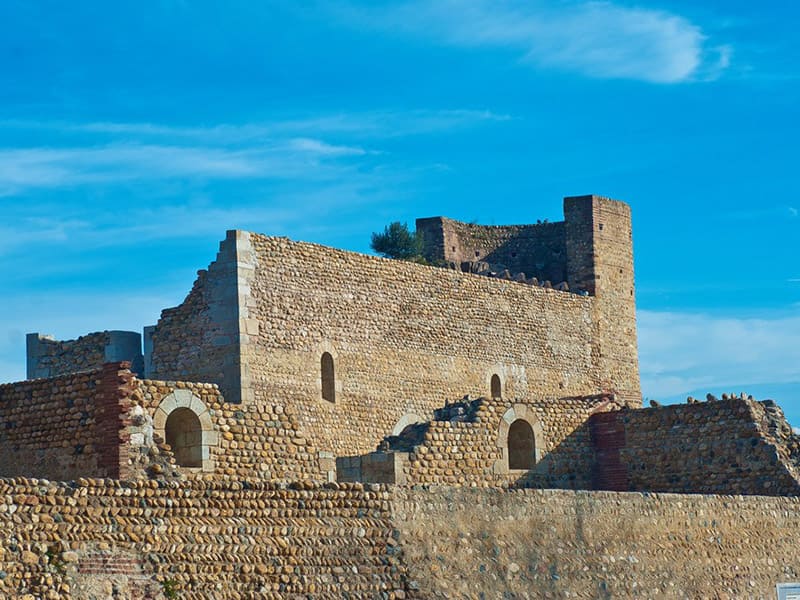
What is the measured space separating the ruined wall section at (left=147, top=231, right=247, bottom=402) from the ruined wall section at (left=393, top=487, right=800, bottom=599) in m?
6.69

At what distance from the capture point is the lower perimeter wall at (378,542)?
48.5ft

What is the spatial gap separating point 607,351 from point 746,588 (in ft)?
38.6

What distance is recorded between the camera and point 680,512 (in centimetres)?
2202

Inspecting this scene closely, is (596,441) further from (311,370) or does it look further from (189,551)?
(189,551)

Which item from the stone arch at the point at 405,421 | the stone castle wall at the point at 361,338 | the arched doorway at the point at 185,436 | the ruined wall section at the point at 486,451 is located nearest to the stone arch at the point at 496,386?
the stone castle wall at the point at 361,338

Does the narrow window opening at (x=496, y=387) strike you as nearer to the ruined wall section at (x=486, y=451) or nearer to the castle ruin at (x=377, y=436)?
the castle ruin at (x=377, y=436)

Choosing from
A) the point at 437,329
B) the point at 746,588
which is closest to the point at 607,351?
the point at 437,329

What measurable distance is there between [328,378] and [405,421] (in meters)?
2.00

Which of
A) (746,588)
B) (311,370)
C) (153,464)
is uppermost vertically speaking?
(311,370)

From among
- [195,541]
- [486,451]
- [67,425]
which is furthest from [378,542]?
[486,451]

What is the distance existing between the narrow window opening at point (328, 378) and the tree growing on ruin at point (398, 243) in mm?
10185

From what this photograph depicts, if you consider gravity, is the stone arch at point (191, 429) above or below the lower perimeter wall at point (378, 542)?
above

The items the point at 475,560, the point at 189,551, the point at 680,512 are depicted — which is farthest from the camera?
the point at 680,512

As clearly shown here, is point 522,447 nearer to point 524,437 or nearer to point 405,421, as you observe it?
point 524,437
